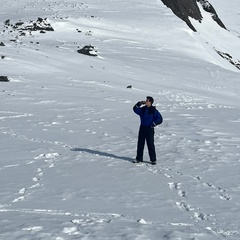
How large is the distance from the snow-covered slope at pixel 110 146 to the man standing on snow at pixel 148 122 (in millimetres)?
324

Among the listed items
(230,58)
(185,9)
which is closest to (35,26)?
(230,58)

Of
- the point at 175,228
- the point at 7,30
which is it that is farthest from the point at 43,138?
the point at 7,30

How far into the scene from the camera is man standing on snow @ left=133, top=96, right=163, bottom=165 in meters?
9.97

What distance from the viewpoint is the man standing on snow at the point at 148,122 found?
392 inches

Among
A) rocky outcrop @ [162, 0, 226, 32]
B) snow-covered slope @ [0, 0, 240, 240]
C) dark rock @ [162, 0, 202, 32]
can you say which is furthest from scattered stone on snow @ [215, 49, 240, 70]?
snow-covered slope @ [0, 0, 240, 240]

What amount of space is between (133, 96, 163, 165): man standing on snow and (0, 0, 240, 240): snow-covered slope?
0.32 m

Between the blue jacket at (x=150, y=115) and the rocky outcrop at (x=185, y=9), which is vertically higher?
the rocky outcrop at (x=185, y=9)

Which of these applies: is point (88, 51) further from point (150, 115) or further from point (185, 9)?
point (185, 9)

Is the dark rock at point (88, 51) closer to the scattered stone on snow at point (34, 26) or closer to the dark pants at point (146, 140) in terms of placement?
the scattered stone on snow at point (34, 26)

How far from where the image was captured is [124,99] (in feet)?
60.8

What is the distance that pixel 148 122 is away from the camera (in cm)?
1009

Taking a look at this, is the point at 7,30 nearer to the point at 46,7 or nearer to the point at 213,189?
the point at 46,7

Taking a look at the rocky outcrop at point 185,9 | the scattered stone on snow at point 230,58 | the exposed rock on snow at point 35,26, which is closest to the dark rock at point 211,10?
the rocky outcrop at point 185,9

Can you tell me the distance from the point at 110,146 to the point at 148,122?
5.80ft
